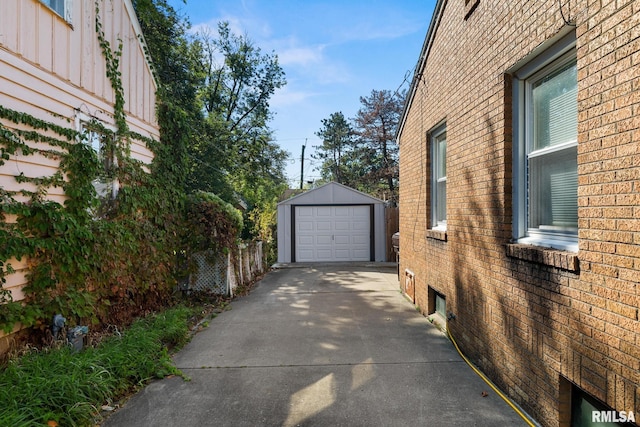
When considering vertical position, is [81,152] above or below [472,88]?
below

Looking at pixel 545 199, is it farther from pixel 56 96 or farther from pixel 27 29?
pixel 27 29

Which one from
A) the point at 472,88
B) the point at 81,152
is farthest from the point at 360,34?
the point at 81,152

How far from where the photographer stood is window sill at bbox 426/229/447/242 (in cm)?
490

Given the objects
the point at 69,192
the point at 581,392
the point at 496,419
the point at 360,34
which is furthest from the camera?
the point at 360,34

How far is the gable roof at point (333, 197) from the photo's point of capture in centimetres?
1371

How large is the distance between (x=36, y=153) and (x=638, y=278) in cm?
529

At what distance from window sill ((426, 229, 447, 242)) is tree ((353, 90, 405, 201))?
20906 millimetres

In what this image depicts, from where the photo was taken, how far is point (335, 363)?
4055mm

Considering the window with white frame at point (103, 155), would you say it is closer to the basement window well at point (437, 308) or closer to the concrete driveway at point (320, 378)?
the concrete driveway at point (320, 378)

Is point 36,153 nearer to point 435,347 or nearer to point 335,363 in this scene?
point 335,363

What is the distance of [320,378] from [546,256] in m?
2.34

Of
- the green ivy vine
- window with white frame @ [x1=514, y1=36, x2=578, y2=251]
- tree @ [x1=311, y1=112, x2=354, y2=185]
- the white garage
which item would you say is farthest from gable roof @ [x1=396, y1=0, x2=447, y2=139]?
tree @ [x1=311, y1=112, x2=354, y2=185]

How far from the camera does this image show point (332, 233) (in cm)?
1372

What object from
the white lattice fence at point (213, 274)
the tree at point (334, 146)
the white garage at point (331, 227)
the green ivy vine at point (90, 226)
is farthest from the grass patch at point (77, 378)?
the tree at point (334, 146)
